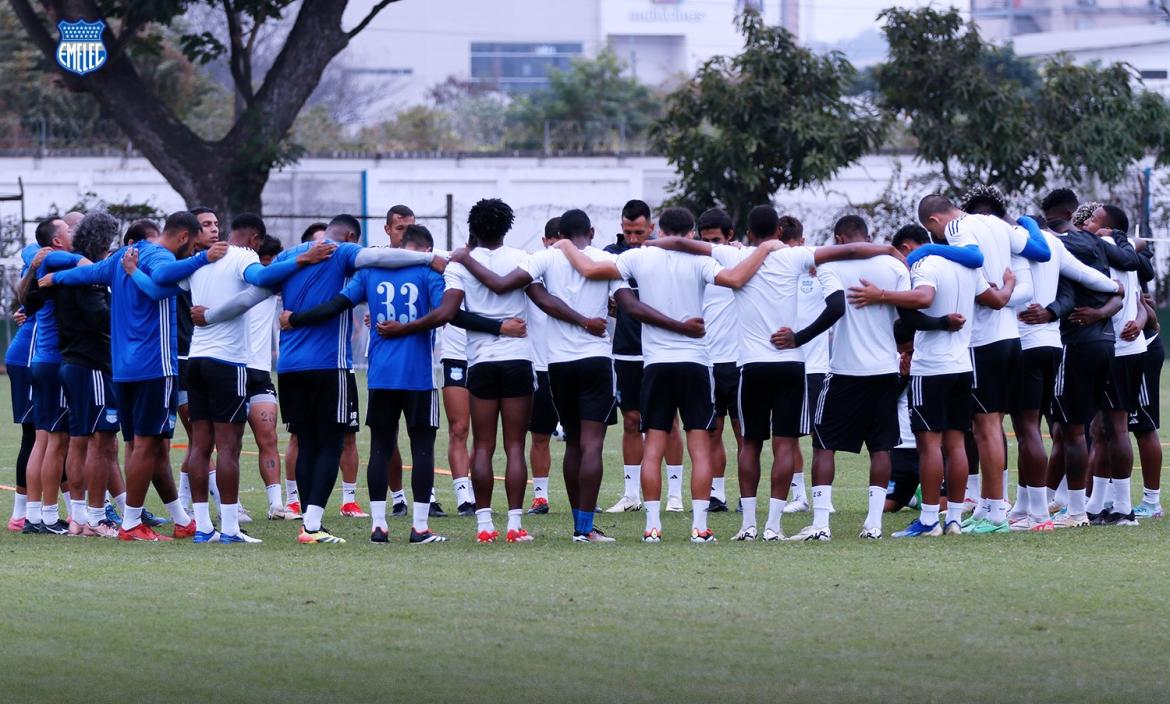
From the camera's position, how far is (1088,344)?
11352mm

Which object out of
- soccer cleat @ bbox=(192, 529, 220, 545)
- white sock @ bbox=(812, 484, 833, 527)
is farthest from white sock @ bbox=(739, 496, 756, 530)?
soccer cleat @ bbox=(192, 529, 220, 545)

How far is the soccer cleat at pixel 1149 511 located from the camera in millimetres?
11992

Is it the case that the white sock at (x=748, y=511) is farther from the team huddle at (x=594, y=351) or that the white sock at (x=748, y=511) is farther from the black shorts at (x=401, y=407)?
the black shorts at (x=401, y=407)

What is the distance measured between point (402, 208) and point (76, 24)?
1922 centimetres

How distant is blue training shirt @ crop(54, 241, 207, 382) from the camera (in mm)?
10773

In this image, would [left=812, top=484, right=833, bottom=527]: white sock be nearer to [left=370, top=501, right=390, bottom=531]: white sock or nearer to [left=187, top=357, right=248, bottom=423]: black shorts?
[left=370, top=501, right=390, bottom=531]: white sock

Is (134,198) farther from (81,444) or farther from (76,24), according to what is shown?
(81,444)

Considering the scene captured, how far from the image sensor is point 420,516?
35.1 feet

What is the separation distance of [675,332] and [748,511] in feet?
4.05

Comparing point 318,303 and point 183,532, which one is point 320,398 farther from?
point 183,532

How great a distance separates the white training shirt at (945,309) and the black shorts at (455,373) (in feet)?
11.2

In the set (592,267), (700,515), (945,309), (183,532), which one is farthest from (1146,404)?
(183,532)

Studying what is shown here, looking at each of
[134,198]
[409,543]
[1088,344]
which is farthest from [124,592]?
[134,198]

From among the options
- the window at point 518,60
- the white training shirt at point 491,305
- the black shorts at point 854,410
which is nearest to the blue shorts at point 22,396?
the white training shirt at point 491,305
